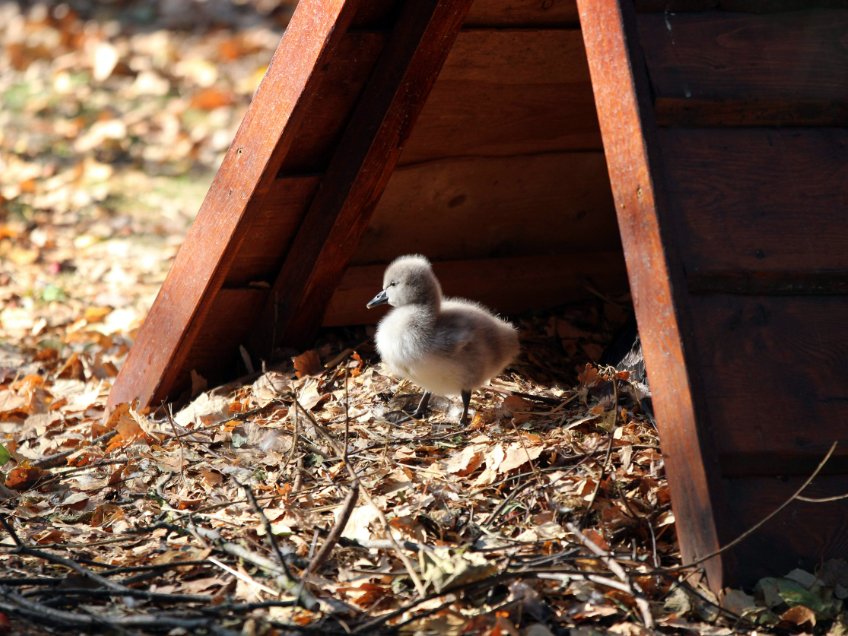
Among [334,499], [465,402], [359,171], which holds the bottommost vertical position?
[334,499]

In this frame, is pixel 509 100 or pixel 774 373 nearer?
pixel 774 373

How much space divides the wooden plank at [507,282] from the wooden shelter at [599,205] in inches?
0.5

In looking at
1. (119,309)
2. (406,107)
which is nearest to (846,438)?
(406,107)

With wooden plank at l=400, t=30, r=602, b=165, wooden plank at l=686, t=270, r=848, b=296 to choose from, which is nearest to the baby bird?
wooden plank at l=400, t=30, r=602, b=165

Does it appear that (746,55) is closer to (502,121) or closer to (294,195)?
(502,121)

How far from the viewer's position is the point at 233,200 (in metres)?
3.47

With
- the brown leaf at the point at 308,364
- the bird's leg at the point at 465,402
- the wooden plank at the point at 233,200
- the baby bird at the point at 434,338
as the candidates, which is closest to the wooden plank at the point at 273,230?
the wooden plank at the point at 233,200

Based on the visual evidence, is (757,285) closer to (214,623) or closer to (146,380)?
(214,623)

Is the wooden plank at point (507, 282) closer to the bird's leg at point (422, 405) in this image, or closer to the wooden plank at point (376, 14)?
the bird's leg at point (422, 405)

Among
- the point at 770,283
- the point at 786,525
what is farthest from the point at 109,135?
the point at 786,525

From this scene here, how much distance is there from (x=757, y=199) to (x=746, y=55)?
0.46 meters

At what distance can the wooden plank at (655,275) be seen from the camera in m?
2.24

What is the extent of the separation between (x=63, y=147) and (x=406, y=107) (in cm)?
562

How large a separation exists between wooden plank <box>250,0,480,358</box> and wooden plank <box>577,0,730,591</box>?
100 cm
